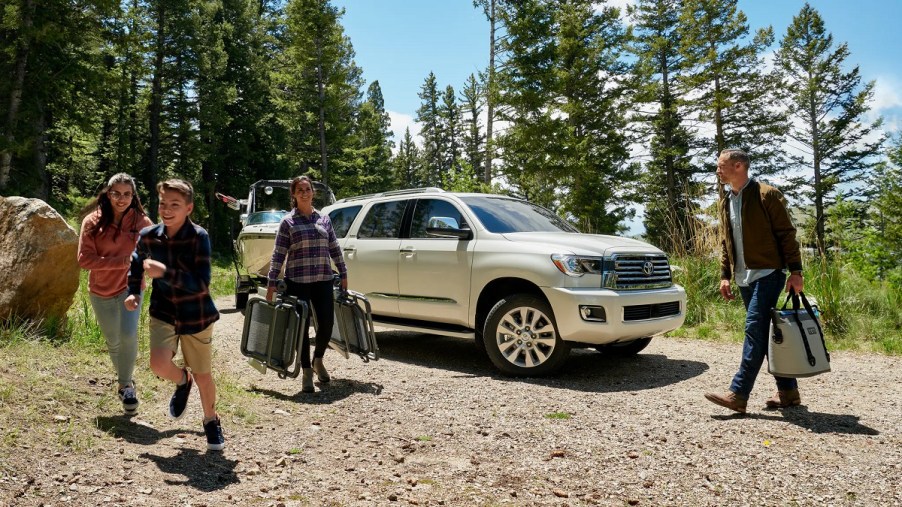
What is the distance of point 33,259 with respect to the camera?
635 cm

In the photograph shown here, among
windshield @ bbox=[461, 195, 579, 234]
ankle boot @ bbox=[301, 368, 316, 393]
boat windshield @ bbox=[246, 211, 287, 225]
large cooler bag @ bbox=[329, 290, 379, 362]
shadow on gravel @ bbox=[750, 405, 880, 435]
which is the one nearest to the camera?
shadow on gravel @ bbox=[750, 405, 880, 435]

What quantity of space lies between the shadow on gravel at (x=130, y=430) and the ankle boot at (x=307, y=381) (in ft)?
5.13

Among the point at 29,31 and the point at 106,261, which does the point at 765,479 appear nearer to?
the point at 106,261

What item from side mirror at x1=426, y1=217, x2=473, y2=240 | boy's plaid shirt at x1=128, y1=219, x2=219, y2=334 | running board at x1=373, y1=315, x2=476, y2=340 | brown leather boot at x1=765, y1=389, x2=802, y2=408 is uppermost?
side mirror at x1=426, y1=217, x2=473, y2=240

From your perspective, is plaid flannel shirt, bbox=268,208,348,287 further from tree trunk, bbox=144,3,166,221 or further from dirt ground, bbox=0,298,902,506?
tree trunk, bbox=144,3,166,221

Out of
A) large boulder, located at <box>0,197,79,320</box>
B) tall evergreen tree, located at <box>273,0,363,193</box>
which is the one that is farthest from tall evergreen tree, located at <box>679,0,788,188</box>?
large boulder, located at <box>0,197,79,320</box>

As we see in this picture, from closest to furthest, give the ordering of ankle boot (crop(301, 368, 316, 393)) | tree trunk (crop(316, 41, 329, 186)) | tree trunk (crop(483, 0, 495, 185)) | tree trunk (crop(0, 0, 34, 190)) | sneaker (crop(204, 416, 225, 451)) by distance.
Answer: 1. sneaker (crop(204, 416, 225, 451))
2. ankle boot (crop(301, 368, 316, 393))
3. tree trunk (crop(0, 0, 34, 190))
4. tree trunk (crop(483, 0, 495, 185))
5. tree trunk (crop(316, 41, 329, 186))

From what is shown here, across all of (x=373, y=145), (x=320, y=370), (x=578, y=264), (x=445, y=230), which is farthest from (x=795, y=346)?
(x=373, y=145)

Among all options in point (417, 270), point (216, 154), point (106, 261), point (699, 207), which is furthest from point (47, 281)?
point (216, 154)

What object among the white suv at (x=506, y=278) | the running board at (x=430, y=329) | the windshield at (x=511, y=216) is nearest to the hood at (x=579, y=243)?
the white suv at (x=506, y=278)

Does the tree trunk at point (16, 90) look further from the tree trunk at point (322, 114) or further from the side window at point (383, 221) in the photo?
the tree trunk at point (322, 114)

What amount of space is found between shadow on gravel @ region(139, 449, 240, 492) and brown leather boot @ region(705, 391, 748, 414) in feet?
12.3

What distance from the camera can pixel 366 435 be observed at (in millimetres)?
4762

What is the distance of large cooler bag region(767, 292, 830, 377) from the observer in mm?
4871
